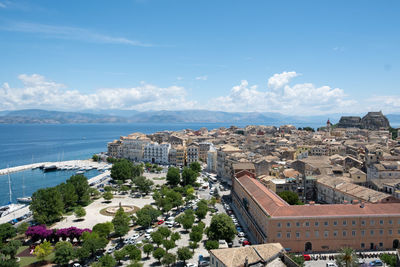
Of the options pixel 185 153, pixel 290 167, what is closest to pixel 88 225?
pixel 290 167

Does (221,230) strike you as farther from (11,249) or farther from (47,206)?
(47,206)

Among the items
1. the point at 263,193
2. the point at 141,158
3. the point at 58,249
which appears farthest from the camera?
the point at 141,158

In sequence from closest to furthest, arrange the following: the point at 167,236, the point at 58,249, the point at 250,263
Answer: the point at 250,263 < the point at 58,249 < the point at 167,236

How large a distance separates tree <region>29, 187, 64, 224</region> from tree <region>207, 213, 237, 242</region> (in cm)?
2553

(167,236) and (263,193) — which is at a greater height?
(263,193)

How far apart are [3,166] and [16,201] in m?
51.4

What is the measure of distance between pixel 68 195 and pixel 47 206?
20.9 ft

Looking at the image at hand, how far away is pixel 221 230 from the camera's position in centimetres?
3612

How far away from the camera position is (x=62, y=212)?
166 ft

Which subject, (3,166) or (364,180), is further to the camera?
(3,166)

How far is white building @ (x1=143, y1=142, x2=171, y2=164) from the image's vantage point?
4136 inches

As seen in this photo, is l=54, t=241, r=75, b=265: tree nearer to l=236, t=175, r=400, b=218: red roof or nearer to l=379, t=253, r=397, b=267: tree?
l=236, t=175, r=400, b=218: red roof

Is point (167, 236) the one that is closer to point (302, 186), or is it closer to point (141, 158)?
point (302, 186)

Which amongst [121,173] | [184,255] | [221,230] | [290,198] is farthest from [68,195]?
[290,198]
